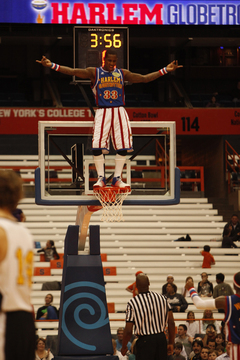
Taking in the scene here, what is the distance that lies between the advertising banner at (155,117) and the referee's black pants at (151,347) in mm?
13876

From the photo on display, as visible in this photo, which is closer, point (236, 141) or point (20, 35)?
point (20, 35)

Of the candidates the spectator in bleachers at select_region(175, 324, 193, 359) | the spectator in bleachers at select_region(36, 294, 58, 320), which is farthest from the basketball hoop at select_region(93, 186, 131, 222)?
the spectator in bleachers at select_region(36, 294, 58, 320)

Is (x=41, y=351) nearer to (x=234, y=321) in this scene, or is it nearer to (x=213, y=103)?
(x=234, y=321)

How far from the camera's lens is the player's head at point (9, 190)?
10.4ft

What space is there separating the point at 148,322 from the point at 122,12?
15122 millimetres

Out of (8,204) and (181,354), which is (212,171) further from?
(8,204)

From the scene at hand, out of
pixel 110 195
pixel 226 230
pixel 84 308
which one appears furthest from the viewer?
pixel 226 230

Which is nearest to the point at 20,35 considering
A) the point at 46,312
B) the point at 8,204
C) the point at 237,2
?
the point at 237,2

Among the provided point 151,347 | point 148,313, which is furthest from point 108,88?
point 151,347

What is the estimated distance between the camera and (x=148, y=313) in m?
6.42

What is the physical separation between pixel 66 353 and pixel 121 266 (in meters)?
7.77

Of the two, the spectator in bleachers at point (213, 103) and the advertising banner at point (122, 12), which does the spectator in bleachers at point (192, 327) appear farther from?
the advertising banner at point (122, 12)

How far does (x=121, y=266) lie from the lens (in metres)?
15.0

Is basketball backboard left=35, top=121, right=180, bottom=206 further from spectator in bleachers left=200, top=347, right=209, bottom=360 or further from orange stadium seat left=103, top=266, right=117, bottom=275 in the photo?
orange stadium seat left=103, top=266, right=117, bottom=275
